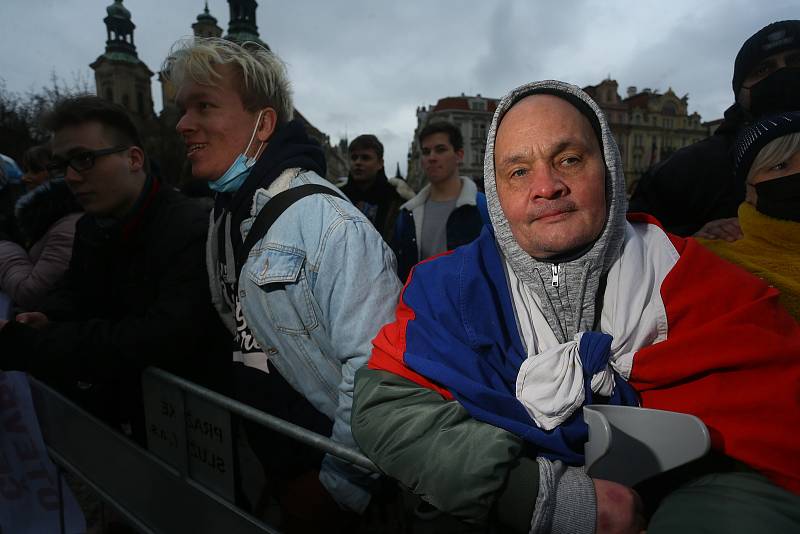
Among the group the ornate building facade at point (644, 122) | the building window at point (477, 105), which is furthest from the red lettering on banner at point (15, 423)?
the building window at point (477, 105)

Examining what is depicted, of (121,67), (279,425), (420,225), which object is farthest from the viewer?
(121,67)

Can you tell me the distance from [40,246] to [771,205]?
3782mm

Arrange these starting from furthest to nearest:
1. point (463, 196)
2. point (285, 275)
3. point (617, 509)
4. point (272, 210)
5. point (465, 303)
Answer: point (463, 196) < point (272, 210) < point (285, 275) < point (465, 303) < point (617, 509)

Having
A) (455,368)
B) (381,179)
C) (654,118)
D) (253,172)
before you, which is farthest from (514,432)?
(654,118)

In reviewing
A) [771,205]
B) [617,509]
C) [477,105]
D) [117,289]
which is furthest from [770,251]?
[477,105]

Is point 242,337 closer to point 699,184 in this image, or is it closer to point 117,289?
point 117,289

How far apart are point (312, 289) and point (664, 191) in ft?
6.12

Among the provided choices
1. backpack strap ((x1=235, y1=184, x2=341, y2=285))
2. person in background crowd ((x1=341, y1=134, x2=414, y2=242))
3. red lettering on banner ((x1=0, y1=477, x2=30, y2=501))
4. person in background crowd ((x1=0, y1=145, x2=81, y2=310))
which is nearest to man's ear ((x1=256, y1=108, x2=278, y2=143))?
backpack strap ((x1=235, y1=184, x2=341, y2=285))

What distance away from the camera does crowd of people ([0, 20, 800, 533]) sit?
39.2 inches

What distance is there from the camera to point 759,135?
172 cm

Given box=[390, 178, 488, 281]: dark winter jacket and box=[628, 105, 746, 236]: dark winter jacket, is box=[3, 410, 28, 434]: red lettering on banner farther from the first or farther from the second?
box=[628, 105, 746, 236]: dark winter jacket

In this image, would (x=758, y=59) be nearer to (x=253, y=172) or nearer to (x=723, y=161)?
(x=723, y=161)

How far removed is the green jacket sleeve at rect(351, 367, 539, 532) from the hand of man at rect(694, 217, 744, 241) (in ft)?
4.83

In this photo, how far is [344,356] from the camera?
5.04ft
